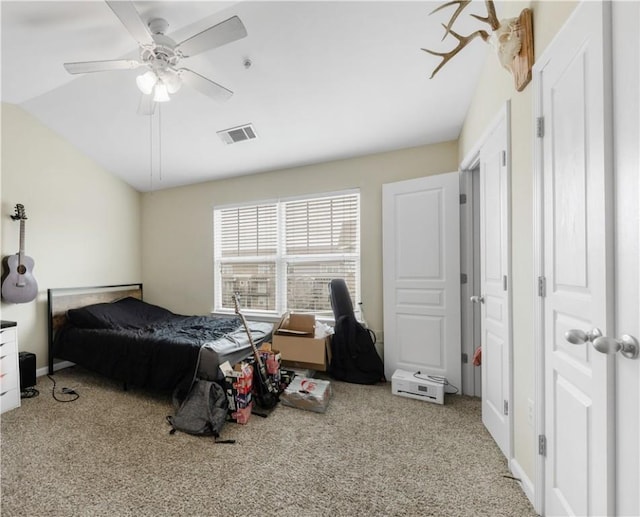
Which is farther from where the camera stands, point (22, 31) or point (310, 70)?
point (310, 70)

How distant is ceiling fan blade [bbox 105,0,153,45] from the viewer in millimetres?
1427

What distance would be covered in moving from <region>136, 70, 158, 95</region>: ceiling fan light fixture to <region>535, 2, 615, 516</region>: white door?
220 centimetres

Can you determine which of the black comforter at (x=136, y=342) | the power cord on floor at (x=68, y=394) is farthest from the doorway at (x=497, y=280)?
the power cord on floor at (x=68, y=394)

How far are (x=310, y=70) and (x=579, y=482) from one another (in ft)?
9.03

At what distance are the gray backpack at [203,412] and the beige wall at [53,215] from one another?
2209mm

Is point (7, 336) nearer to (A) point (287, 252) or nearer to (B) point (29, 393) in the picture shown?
(B) point (29, 393)

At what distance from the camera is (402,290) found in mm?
2875

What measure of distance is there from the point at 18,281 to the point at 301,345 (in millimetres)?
2848

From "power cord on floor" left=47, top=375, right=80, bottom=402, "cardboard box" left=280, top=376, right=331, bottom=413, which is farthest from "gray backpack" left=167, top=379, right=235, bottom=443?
"power cord on floor" left=47, top=375, right=80, bottom=402

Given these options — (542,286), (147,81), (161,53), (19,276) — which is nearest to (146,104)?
(147,81)

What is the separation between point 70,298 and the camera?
339 centimetres

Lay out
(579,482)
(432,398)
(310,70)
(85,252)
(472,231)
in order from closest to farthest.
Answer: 1. (579,482)
2. (310,70)
3. (432,398)
4. (472,231)
5. (85,252)

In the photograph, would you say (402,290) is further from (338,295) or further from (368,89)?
(368,89)

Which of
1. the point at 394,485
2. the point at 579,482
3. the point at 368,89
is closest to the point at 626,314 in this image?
the point at 579,482
